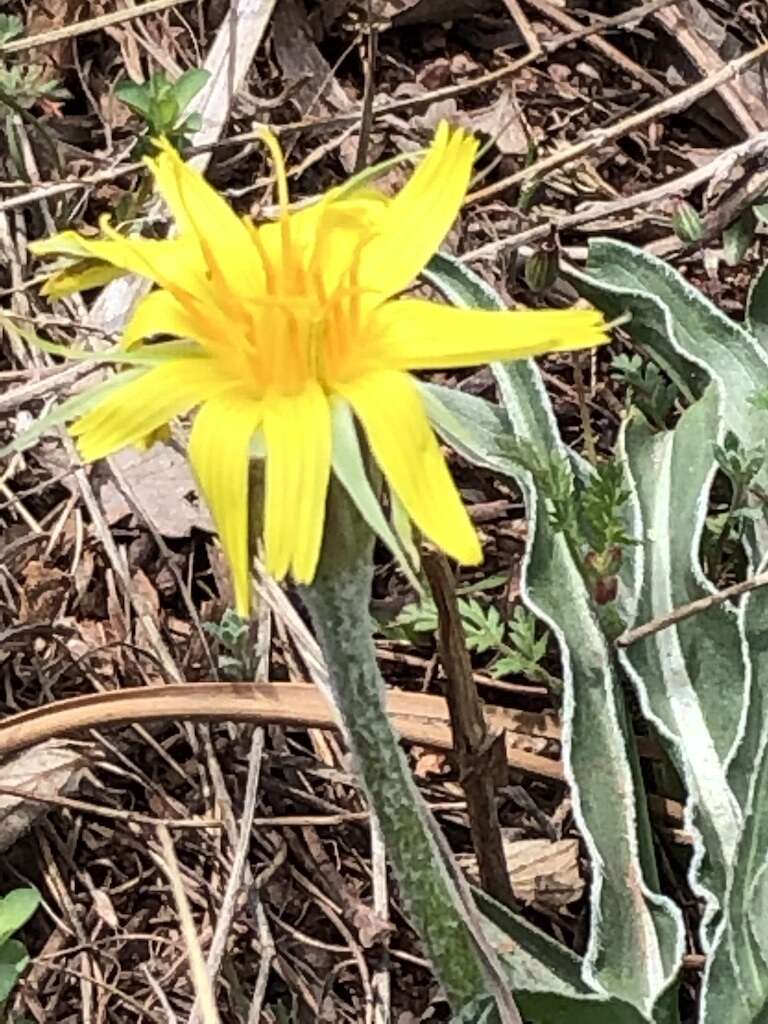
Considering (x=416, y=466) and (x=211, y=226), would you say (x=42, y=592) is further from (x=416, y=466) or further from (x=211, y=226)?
(x=416, y=466)

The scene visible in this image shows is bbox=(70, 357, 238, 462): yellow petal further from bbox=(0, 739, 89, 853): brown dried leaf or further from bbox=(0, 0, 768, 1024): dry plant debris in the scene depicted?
bbox=(0, 739, 89, 853): brown dried leaf

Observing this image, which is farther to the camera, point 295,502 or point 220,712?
point 220,712

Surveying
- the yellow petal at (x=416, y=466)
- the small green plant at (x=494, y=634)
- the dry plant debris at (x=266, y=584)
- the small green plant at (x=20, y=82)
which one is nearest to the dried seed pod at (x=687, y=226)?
the dry plant debris at (x=266, y=584)

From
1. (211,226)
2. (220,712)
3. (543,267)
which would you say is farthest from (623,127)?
(211,226)

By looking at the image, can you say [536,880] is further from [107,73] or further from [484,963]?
[107,73]

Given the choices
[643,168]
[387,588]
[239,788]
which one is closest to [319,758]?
[239,788]

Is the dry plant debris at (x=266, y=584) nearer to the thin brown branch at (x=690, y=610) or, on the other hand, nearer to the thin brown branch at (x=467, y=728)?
the thin brown branch at (x=467, y=728)

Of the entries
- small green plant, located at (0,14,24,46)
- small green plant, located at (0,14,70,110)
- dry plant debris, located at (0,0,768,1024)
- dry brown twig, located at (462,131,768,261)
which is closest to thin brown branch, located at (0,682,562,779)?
dry plant debris, located at (0,0,768,1024)
